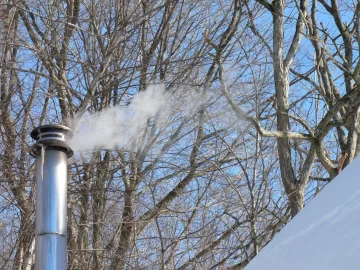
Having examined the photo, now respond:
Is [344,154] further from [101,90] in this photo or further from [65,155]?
[101,90]

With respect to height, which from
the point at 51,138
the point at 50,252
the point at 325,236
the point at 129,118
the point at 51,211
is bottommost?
the point at 325,236

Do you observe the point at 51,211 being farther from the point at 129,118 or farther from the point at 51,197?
the point at 129,118

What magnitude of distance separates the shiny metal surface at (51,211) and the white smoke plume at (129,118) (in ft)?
10.4

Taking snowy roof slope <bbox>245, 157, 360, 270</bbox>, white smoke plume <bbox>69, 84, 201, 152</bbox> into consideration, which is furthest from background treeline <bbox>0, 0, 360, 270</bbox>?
snowy roof slope <bbox>245, 157, 360, 270</bbox>

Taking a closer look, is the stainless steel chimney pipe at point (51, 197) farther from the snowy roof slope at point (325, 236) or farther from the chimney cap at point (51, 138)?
the snowy roof slope at point (325, 236)

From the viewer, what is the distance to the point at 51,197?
5199 mm

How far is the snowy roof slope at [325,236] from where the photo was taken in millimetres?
1980

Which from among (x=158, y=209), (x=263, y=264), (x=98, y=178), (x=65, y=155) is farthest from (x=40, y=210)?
(x=158, y=209)

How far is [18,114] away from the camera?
9.77 meters

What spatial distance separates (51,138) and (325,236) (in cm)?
363

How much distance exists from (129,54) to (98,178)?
188cm

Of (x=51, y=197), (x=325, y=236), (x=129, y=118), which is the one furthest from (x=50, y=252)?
(x=129, y=118)

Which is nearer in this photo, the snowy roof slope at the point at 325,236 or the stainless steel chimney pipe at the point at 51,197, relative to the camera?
the snowy roof slope at the point at 325,236

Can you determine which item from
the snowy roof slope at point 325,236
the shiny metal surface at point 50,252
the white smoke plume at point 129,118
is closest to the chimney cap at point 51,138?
the shiny metal surface at point 50,252
